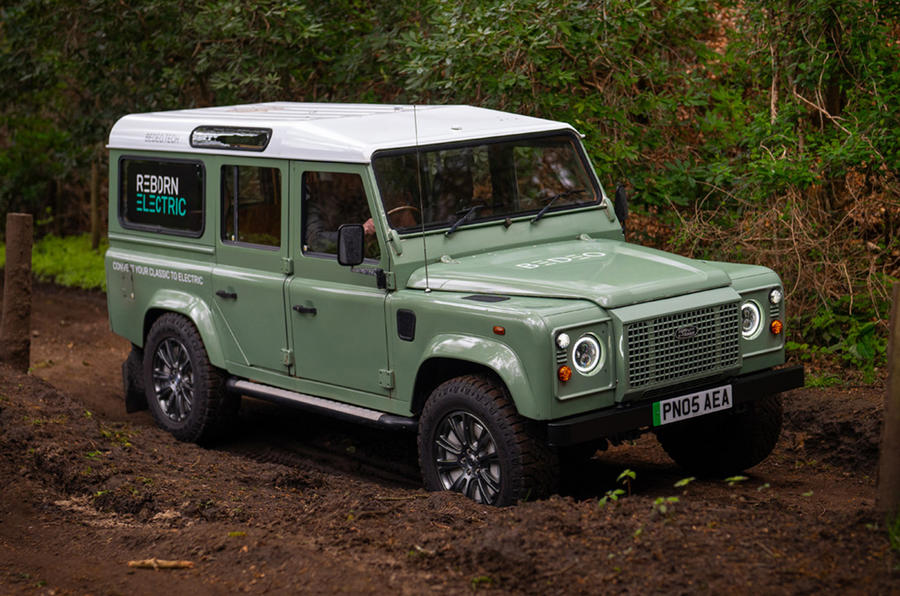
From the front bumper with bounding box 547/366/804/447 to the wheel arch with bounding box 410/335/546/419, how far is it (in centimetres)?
14

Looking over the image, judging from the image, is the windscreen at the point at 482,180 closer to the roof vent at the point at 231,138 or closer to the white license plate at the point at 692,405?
the roof vent at the point at 231,138

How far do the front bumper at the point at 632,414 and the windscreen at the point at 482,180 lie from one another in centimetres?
157

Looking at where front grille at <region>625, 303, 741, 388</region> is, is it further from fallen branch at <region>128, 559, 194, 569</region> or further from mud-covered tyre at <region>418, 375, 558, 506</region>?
fallen branch at <region>128, 559, 194, 569</region>

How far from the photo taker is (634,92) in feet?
33.5

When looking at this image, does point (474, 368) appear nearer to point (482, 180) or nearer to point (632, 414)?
point (632, 414)

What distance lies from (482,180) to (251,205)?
157cm

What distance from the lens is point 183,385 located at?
823 cm

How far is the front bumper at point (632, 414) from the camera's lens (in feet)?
18.3

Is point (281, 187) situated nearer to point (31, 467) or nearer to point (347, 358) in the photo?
point (347, 358)

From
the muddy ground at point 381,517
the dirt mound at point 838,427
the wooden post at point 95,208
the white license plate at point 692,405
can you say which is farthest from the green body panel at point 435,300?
the wooden post at point 95,208

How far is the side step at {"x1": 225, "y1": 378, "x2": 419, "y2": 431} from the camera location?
656 centimetres

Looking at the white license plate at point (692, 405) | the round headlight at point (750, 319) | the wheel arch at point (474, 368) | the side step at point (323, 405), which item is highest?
the round headlight at point (750, 319)

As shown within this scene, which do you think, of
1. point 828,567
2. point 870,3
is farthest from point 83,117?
point 828,567

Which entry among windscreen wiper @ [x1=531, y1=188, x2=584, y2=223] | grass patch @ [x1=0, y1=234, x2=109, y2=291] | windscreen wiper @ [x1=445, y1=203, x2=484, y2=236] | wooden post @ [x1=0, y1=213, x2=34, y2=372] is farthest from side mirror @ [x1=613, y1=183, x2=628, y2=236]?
grass patch @ [x1=0, y1=234, x2=109, y2=291]
